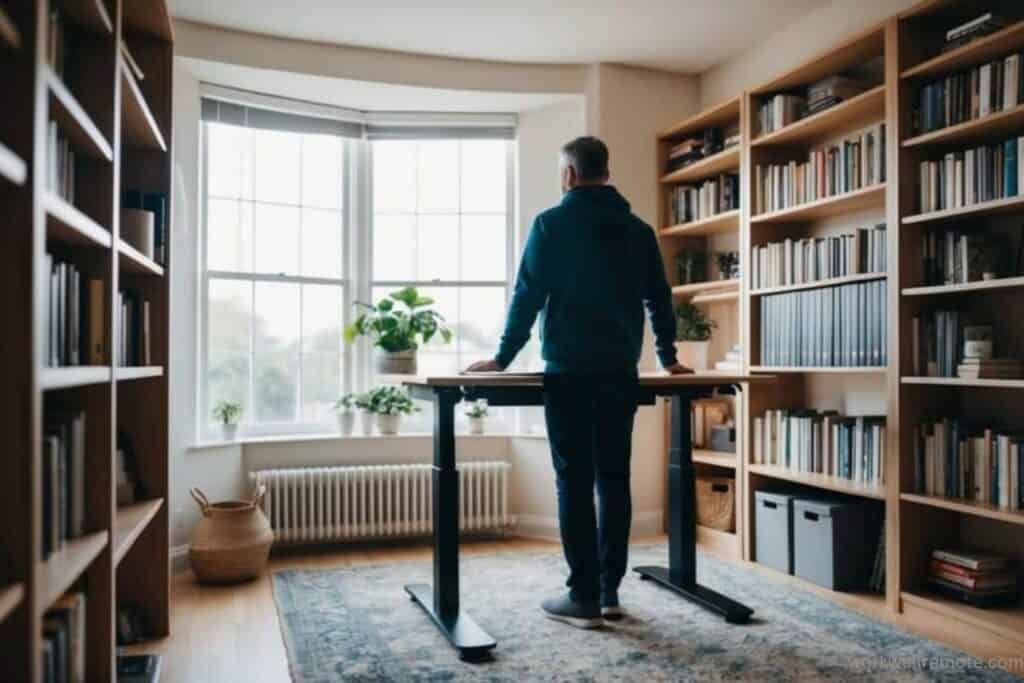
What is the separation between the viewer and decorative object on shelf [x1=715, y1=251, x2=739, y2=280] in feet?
14.5

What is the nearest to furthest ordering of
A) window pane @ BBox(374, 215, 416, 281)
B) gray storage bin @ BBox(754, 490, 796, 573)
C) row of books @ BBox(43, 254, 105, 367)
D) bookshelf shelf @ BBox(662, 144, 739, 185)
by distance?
row of books @ BBox(43, 254, 105, 367) < gray storage bin @ BBox(754, 490, 796, 573) < bookshelf shelf @ BBox(662, 144, 739, 185) < window pane @ BBox(374, 215, 416, 281)

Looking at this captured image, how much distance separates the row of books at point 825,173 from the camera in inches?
137

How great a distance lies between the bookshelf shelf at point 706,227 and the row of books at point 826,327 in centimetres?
48

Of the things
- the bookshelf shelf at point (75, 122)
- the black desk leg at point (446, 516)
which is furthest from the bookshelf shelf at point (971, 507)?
the bookshelf shelf at point (75, 122)

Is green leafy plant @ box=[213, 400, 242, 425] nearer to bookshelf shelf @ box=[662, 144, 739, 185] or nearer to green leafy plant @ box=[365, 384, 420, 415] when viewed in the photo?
green leafy plant @ box=[365, 384, 420, 415]

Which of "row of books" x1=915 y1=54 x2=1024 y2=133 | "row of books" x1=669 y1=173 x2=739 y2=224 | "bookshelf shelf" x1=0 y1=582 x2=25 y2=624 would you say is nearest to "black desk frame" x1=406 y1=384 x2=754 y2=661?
"row of books" x1=915 y1=54 x2=1024 y2=133

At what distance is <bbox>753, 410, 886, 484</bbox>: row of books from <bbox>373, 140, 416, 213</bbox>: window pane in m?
2.33

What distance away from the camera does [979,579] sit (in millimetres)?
3020

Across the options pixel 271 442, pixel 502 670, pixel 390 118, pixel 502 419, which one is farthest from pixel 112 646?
pixel 390 118

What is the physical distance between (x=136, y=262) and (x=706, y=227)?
3.00 meters

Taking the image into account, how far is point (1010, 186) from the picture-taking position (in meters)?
2.88

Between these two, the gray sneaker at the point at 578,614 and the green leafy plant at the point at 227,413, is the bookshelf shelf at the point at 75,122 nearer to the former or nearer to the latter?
the gray sneaker at the point at 578,614

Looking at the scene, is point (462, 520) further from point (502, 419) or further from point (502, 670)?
point (502, 670)

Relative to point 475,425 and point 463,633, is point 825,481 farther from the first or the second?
point 475,425
